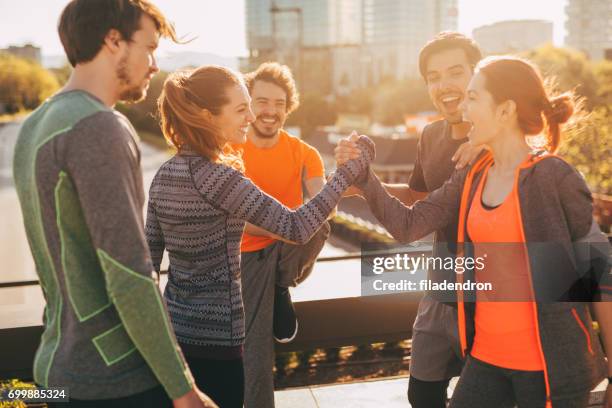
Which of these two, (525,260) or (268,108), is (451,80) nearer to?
(268,108)

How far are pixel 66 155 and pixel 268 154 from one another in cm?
187

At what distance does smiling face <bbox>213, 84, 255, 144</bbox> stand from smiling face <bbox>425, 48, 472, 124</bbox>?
1.05m

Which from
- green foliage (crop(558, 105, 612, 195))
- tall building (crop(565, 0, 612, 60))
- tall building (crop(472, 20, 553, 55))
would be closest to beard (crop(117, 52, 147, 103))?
green foliage (crop(558, 105, 612, 195))

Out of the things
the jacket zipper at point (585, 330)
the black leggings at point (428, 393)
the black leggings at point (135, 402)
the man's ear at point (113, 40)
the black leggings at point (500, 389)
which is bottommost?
the black leggings at point (428, 393)

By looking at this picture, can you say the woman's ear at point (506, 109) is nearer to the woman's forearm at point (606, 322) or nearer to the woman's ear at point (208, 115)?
the woman's forearm at point (606, 322)

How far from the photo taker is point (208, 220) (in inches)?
84.8

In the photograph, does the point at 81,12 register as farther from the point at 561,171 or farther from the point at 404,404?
the point at 404,404

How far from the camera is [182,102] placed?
226cm

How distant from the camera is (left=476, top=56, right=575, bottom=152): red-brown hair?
7.77 feet

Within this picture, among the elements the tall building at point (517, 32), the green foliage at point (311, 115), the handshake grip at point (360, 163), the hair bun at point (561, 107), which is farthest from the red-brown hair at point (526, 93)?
the tall building at point (517, 32)

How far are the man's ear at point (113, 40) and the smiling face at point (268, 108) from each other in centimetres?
167

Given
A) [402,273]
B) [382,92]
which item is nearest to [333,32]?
[382,92]

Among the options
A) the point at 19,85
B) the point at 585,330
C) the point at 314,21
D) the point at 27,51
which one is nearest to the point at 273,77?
the point at 585,330

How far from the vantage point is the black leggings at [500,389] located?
2.22 metres
